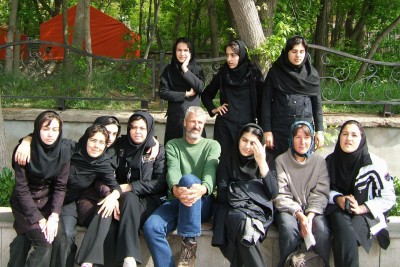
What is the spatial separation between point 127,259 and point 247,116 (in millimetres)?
1881

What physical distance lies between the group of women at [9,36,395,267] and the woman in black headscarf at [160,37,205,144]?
2.90 feet

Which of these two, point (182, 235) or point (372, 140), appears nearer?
point (182, 235)

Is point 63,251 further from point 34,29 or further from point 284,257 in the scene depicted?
point 34,29

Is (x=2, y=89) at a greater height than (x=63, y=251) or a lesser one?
greater

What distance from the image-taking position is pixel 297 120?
5.15m

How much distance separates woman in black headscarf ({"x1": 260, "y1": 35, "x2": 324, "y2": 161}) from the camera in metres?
5.11

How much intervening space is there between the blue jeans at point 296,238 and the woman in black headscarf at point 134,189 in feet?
3.66

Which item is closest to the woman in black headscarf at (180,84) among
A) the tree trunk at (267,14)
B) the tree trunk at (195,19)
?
the tree trunk at (267,14)

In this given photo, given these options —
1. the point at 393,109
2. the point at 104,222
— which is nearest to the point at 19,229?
the point at 104,222

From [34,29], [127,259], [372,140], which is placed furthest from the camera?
[34,29]

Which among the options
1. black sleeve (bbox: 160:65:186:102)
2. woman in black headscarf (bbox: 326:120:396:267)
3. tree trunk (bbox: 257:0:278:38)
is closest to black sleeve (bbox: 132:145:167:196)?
black sleeve (bbox: 160:65:186:102)

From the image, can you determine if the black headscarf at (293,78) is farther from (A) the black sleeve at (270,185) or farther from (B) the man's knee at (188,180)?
(B) the man's knee at (188,180)

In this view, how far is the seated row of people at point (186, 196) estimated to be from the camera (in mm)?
4383

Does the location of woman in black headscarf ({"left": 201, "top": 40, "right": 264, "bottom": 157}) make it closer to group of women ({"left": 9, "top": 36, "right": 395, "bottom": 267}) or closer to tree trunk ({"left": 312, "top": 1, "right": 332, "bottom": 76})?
group of women ({"left": 9, "top": 36, "right": 395, "bottom": 267})
